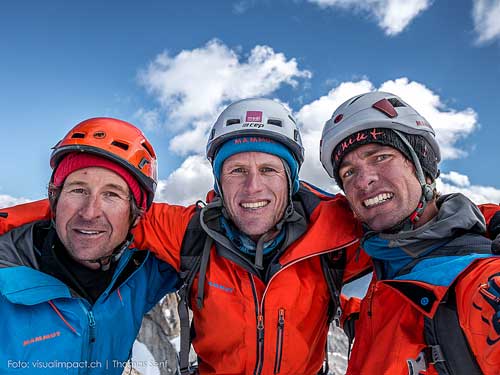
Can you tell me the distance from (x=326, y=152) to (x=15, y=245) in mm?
3742

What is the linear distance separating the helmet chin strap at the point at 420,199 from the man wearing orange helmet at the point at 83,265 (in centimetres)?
310

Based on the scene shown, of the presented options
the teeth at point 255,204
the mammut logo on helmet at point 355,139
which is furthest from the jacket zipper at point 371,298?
the teeth at point 255,204

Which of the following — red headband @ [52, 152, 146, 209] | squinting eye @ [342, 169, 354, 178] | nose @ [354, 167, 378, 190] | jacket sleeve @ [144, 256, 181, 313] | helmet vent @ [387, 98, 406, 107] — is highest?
helmet vent @ [387, 98, 406, 107]

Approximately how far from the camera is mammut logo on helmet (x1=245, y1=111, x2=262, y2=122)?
197 inches

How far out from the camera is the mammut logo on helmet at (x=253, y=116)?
501 cm

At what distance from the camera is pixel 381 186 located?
12.8 ft

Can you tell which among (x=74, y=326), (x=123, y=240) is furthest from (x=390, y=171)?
(x=74, y=326)

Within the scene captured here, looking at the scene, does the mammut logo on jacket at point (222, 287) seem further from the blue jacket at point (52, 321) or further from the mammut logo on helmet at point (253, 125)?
the mammut logo on helmet at point (253, 125)

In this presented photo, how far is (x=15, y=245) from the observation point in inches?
167

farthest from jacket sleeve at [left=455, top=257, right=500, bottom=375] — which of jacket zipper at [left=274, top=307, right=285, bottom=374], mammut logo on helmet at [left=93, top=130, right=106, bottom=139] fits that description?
mammut logo on helmet at [left=93, top=130, right=106, bottom=139]

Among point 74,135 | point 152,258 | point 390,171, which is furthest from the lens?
point 152,258

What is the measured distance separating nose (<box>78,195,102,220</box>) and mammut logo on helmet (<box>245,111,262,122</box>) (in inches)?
84.3

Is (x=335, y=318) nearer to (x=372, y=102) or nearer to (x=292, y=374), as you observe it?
(x=292, y=374)

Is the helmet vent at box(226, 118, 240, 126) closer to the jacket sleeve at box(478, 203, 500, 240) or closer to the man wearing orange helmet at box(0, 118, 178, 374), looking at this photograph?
the man wearing orange helmet at box(0, 118, 178, 374)
